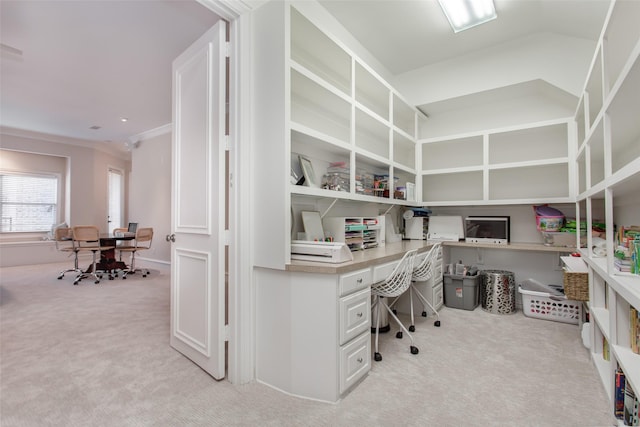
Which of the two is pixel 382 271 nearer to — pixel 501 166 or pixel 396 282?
pixel 396 282

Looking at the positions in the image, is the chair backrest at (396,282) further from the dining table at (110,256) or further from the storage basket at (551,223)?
the dining table at (110,256)

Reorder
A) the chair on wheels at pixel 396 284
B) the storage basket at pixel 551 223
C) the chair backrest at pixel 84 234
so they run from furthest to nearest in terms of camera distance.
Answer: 1. the chair backrest at pixel 84 234
2. the storage basket at pixel 551 223
3. the chair on wheels at pixel 396 284

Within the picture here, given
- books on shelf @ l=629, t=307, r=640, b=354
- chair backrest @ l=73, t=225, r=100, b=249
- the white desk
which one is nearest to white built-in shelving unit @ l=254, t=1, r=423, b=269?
the white desk

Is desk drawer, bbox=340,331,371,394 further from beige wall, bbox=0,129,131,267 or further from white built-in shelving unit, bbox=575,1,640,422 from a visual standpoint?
beige wall, bbox=0,129,131,267

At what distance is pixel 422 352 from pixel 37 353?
2.90 metres

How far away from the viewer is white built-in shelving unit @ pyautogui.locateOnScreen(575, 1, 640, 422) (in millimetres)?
1186

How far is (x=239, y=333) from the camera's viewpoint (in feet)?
6.17

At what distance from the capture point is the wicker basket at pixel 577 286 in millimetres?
2252

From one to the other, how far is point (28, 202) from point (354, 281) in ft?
26.9

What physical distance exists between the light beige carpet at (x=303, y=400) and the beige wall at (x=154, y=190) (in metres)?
3.19

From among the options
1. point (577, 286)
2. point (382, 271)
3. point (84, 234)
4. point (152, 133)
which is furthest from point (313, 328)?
point (152, 133)

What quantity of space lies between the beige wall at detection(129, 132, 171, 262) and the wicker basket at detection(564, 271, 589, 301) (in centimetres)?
600

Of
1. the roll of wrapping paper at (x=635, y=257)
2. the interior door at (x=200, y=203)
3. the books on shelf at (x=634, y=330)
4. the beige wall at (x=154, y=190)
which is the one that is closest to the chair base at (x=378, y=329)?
the interior door at (x=200, y=203)

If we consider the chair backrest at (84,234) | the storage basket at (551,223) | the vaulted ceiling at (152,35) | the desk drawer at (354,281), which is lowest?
the desk drawer at (354,281)
